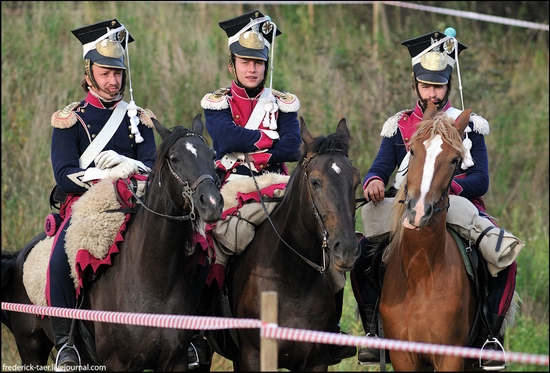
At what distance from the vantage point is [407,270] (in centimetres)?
663

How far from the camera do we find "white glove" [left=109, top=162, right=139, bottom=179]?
712 centimetres

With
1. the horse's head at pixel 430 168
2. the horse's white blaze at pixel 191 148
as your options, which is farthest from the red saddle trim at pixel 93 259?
the horse's head at pixel 430 168

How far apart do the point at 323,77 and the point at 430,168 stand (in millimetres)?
10551

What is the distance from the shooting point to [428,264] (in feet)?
21.4

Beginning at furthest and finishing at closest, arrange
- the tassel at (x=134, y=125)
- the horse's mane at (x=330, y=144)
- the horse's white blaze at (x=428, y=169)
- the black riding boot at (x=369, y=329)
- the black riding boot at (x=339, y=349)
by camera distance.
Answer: the tassel at (x=134, y=125) → the black riding boot at (x=339, y=349) → the black riding boot at (x=369, y=329) → the horse's mane at (x=330, y=144) → the horse's white blaze at (x=428, y=169)

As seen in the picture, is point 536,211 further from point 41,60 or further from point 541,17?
point 41,60

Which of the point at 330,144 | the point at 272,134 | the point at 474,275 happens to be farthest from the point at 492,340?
the point at 272,134

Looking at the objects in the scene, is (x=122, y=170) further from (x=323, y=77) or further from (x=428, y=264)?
(x=323, y=77)

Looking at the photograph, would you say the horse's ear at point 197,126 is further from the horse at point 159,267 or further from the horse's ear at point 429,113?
the horse's ear at point 429,113

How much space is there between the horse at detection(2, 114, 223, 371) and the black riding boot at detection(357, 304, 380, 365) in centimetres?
139

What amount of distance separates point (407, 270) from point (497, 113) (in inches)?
417

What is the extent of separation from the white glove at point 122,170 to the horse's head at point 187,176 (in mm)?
526

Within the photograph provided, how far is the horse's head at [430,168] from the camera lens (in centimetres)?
610

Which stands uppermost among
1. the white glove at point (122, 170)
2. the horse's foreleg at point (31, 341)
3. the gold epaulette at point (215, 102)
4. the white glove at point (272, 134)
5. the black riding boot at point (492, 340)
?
the gold epaulette at point (215, 102)
